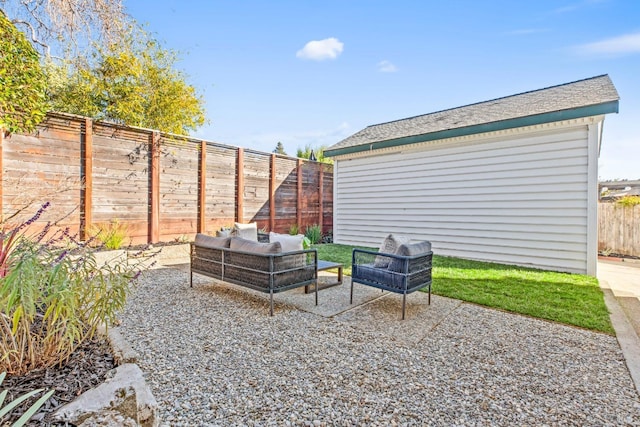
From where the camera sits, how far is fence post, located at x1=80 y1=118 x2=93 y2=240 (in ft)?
20.2

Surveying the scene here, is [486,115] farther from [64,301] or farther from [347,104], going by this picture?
[64,301]

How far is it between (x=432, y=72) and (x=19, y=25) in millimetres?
8743

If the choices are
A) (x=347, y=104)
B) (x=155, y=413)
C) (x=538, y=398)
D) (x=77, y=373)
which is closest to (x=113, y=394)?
(x=155, y=413)

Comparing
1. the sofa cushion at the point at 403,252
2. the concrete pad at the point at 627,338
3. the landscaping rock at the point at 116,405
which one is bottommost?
the concrete pad at the point at 627,338

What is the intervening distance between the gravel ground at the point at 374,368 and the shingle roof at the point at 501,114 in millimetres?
4408

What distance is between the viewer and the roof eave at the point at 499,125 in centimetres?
555

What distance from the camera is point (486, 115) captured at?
7.55 meters

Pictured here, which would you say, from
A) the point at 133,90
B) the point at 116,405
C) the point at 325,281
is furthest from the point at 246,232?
the point at 133,90

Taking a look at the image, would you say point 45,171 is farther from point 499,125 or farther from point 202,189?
point 499,125

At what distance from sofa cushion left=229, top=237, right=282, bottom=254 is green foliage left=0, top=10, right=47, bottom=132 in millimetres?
3769

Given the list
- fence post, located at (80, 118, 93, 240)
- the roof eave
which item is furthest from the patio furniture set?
the roof eave

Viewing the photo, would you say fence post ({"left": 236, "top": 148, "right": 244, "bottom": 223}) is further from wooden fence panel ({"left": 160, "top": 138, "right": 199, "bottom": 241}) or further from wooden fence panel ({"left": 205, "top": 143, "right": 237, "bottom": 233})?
wooden fence panel ({"left": 160, "top": 138, "right": 199, "bottom": 241})

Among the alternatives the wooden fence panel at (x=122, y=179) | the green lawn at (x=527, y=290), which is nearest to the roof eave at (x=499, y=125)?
the green lawn at (x=527, y=290)

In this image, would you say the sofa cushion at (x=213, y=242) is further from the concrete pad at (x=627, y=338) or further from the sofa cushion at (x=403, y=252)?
the concrete pad at (x=627, y=338)
